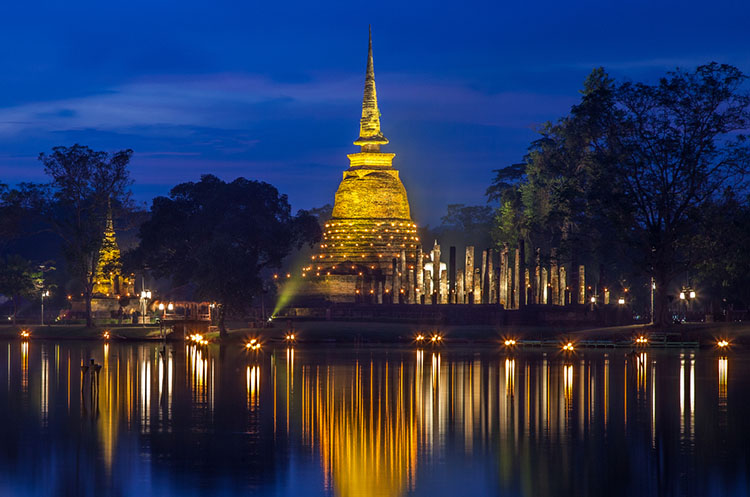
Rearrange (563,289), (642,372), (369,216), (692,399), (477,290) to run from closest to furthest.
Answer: (692,399)
(642,372)
(477,290)
(563,289)
(369,216)

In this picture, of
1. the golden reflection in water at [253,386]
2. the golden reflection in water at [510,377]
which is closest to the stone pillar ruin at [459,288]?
the golden reflection in water at [510,377]

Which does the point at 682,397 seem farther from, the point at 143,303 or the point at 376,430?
the point at 143,303

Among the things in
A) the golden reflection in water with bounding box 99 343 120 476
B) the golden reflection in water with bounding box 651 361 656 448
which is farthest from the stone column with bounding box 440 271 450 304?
the golden reflection in water with bounding box 99 343 120 476

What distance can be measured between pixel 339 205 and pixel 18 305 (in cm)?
3028

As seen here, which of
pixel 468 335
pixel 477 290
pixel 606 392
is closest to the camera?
pixel 606 392

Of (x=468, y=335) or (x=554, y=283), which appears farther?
(x=554, y=283)

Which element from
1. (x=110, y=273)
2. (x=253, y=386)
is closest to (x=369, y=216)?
(x=110, y=273)

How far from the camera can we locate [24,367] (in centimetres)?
4509

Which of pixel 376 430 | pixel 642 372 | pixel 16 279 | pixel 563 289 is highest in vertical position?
pixel 16 279

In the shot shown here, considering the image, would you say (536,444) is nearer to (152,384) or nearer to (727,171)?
(152,384)

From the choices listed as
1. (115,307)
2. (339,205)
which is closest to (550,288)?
(339,205)

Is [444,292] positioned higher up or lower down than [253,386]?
higher up

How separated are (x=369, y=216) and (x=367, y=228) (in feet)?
4.86

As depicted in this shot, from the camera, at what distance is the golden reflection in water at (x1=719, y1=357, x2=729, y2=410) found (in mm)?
31781
